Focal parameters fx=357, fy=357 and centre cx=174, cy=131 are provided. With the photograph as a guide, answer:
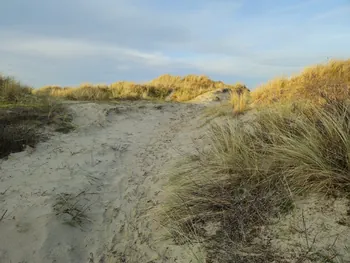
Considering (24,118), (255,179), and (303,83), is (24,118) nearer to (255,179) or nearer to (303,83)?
(255,179)

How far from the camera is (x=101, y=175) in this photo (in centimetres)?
503

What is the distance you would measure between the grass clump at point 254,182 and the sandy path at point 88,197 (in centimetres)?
36

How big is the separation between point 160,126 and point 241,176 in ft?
15.3

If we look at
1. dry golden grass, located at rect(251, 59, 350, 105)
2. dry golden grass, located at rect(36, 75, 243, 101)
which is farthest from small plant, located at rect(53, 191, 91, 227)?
dry golden grass, located at rect(36, 75, 243, 101)

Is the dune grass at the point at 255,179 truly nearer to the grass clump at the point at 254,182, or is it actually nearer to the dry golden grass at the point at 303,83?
the grass clump at the point at 254,182

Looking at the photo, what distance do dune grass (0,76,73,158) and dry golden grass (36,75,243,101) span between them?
6.56 ft

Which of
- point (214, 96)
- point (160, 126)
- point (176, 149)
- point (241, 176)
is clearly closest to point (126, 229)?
point (241, 176)

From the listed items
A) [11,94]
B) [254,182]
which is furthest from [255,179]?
[11,94]

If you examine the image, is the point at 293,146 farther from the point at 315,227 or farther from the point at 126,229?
the point at 126,229

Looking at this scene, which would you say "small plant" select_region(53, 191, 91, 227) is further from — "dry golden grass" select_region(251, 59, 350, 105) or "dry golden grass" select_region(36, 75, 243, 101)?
"dry golden grass" select_region(36, 75, 243, 101)

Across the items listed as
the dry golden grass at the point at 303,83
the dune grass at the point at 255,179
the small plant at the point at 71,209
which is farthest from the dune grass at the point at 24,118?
the dry golden grass at the point at 303,83

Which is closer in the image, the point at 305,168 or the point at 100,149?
the point at 305,168

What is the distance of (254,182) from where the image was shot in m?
3.53

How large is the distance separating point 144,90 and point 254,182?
37.7 ft
